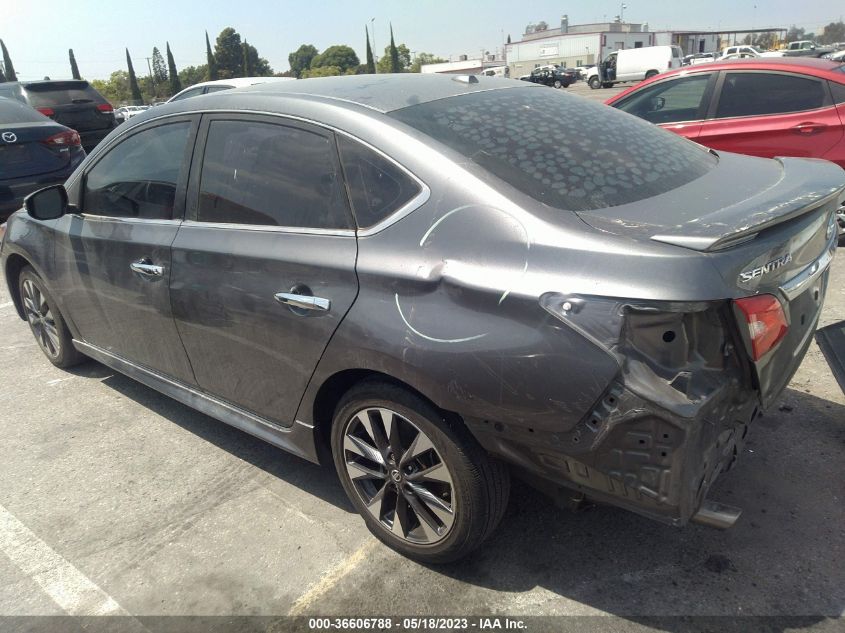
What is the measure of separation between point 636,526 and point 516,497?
19.8 inches

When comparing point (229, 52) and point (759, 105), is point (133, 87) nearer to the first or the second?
point (229, 52)

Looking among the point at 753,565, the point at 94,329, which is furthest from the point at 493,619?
the point at 94,329

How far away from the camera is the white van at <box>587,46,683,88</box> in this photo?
125 feet

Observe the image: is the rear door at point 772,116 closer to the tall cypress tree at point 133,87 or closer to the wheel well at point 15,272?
the wheel well at point 15,272

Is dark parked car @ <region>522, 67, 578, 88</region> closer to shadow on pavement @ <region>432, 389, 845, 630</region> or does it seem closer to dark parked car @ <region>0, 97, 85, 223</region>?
dark parked car @ <region>0, 97, 85, 223</region>

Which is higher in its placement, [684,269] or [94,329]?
[684,269]

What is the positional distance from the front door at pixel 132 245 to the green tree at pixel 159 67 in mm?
96259

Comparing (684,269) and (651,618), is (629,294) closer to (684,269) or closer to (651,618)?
(684,269)

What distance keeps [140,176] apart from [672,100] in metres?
5.11

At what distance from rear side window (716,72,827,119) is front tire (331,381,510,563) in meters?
5.05

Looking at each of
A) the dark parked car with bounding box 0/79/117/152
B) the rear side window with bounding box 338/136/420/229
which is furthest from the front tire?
the dark parked car with bounding box 0/79/117/152

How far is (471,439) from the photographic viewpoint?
2238 millimetres

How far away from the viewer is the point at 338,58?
108 metres

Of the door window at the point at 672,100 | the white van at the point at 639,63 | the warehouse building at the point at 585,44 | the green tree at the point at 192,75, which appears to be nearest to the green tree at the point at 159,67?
the green tree at the point at 192,75
